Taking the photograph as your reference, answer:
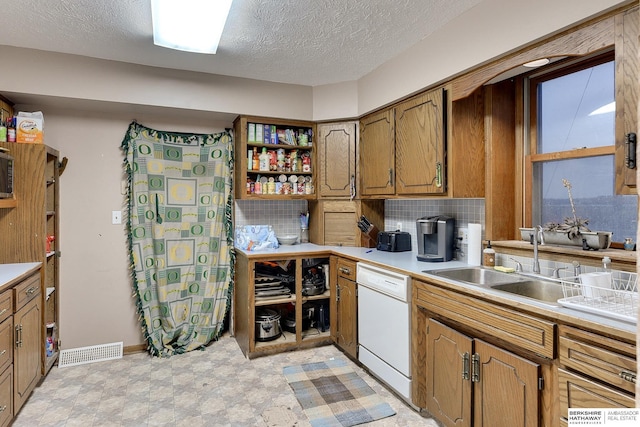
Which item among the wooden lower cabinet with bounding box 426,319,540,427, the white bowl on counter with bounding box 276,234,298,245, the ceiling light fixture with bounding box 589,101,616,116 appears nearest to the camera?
the wooden lower cabinet with bounding box 426,319,540,427

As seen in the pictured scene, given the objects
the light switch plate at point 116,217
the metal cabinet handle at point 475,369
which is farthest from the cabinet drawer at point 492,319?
the light switch plate at point 116,217

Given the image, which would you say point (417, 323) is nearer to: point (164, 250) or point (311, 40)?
point (311, 40)

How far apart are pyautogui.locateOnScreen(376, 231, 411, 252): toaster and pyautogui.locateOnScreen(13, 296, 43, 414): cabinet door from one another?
252 cm

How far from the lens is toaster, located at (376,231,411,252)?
10.0ft

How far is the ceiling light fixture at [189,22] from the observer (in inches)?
75.7

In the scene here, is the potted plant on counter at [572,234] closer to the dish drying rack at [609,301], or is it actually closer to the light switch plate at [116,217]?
the dish drying rack at [609,301]

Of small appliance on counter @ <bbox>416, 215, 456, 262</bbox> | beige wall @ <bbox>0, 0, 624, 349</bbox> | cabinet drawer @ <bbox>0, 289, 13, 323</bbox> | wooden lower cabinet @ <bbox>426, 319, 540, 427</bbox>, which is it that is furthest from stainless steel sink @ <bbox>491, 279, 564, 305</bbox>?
cabinet drawer @ <bbox>0, 289, 13, 323</bbox>

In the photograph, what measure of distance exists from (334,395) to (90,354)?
80.1 inches

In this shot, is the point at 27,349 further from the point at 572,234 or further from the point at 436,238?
the point at 572,234

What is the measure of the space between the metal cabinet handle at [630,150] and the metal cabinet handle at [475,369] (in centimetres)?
103

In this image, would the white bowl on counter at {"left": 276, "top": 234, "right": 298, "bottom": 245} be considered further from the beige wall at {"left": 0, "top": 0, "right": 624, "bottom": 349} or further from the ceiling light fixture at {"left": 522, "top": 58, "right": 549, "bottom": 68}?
the ceiling light fixture at {"left": 522, "top": 58, "right": 549, "bottom": 68}

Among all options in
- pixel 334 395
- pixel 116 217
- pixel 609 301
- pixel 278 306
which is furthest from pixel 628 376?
pixel 116 217

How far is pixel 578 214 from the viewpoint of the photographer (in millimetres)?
2051

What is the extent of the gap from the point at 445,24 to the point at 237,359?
2.87 metres
